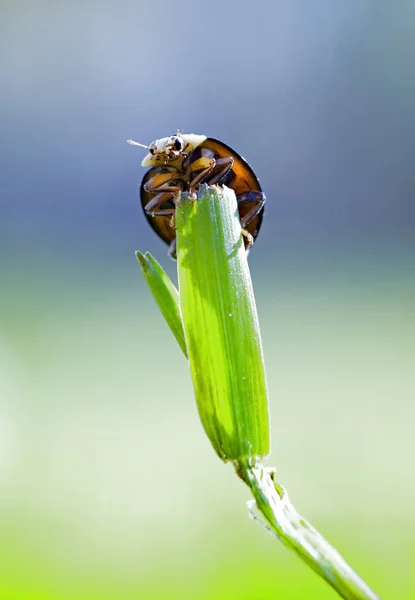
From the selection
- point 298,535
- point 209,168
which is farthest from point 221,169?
point 298,535

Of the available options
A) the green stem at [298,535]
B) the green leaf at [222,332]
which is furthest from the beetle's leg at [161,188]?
the green stem at [298,535]

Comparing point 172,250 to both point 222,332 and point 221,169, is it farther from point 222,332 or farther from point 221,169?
point 222,332

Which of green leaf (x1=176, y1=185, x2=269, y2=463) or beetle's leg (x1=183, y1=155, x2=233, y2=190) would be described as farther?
beetle's leg (x1=183, y1=155, x2=233, y2=190)

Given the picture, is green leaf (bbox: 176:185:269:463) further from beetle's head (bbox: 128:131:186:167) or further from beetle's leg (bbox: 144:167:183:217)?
beetle's head (bbox: 128:131:186:167)

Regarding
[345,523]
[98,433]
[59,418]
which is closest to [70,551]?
[345,523]

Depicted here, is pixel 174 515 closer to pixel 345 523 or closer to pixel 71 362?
pixel 345 523

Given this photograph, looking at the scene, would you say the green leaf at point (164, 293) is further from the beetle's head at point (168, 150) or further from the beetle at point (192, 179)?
the beetle's head at point (168, 150)

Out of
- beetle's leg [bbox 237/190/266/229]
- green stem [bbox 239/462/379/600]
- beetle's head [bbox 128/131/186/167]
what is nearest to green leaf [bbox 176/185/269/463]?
green stem [bbox 239/462/379/600]
